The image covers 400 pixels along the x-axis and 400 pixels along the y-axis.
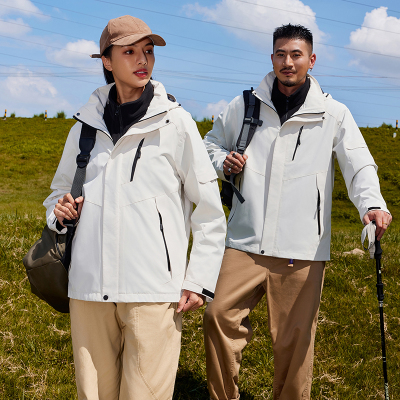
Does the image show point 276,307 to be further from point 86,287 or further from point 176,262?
point 86,287

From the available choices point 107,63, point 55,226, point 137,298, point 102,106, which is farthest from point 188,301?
point 107,63

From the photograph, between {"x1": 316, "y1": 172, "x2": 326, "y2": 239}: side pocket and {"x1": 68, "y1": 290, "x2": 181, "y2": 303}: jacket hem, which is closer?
{"x1": 68, "y1": 290, "x2": 181, "y2": 303}: jacket hem

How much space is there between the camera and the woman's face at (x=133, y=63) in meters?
2.84

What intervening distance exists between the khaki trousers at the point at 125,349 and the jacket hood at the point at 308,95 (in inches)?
74.3

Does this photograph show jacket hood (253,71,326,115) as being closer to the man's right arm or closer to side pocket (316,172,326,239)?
the man's right arm

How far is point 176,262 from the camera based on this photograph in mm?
2699

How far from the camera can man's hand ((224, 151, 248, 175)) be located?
3.78 meters

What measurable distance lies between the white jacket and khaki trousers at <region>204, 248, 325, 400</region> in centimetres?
108

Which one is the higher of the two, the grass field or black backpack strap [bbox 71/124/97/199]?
black backpack strap [bbox 71/124/97/199]

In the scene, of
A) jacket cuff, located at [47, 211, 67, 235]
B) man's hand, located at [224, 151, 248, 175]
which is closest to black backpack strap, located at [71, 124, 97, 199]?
jacket cuff, located at [47, 211, 67, 235]

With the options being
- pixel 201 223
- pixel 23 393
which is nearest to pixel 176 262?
pixel 201 223

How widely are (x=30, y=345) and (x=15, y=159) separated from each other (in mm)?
19730

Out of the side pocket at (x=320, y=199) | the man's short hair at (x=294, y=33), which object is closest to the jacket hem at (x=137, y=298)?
the side pocket at (x=320, y=199)

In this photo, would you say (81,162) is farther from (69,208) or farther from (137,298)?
(137,298)
